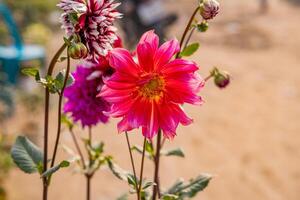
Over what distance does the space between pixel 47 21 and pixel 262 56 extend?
3.01m

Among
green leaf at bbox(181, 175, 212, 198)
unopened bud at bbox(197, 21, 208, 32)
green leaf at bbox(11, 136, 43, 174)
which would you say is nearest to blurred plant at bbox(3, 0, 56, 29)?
green leaf at bbox(11, 136, 43, 174)

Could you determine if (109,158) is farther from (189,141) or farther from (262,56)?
(262,56)

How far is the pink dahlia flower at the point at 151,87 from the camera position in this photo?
95 centimetres

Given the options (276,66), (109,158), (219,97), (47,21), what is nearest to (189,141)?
(219,97)

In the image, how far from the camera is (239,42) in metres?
6.85

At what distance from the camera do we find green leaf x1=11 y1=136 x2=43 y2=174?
1261 mm

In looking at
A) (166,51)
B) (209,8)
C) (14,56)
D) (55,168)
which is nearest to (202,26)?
(209,8)

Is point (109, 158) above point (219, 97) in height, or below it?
below

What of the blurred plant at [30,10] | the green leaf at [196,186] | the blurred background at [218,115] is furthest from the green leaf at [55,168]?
the blurred plant at [30,10]

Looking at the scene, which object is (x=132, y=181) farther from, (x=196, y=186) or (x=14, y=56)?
(x=14, y=56)

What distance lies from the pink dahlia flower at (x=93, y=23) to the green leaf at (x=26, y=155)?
43 cm

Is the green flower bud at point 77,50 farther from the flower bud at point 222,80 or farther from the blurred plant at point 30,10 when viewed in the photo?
the blurred plant at point 30,10

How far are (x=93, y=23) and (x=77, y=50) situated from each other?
0.06 m

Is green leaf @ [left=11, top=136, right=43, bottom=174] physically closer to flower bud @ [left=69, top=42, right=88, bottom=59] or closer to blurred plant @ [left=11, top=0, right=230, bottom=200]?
blurred plant @ [left=11, top=0, right=230, bottom=200]
